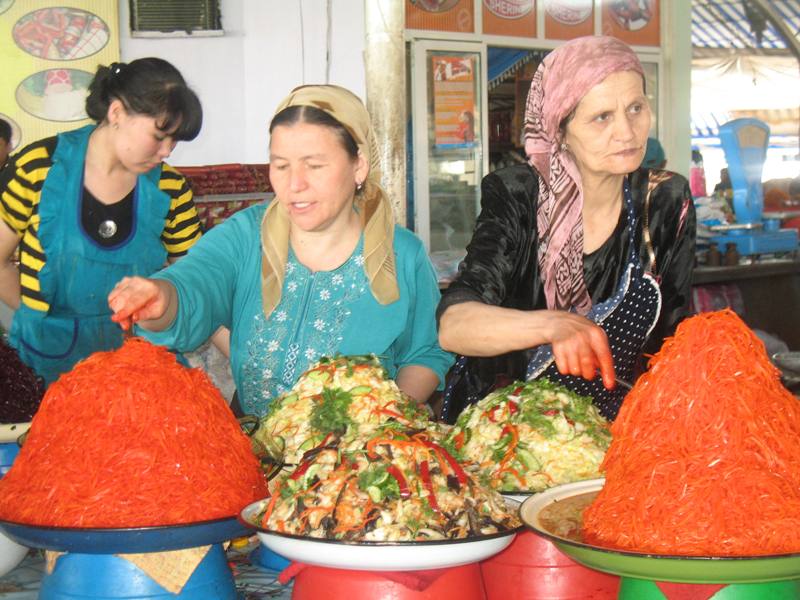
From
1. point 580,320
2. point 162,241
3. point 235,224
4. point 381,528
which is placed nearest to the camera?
point 381,528

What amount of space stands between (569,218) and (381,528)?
1055mm

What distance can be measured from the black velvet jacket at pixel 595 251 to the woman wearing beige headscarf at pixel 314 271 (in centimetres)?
27

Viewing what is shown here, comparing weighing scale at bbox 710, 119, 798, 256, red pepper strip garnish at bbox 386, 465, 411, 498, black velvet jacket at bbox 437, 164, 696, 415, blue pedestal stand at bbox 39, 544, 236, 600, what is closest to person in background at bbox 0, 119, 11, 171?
black velvet jacket at bbox 437, 164, 696, 415

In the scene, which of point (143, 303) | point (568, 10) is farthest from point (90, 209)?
point (568, 10)

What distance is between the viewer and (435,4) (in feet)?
23.0

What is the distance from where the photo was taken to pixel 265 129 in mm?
5621

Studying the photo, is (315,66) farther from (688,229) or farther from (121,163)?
(688,229)

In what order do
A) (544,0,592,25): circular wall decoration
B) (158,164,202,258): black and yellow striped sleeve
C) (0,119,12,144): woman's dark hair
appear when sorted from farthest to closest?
(544,0,592,25): circular wall decoration < (0,119,12,144): woman's dark hair < (158,164,202,258): black and yellow striped sleeve

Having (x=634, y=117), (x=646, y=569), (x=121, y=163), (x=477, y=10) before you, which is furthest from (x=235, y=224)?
(x=477, y=10)

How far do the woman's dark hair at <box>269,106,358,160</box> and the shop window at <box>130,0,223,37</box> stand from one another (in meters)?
3.71

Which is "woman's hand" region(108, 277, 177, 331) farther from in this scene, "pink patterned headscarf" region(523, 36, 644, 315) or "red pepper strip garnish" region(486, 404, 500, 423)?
"pink patterned headscarf" region(523, 36, 644, 315)

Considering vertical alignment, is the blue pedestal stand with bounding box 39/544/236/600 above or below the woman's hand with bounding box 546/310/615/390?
below

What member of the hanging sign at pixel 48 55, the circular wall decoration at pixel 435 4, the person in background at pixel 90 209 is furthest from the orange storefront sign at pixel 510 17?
the person in background at pixel 90 209

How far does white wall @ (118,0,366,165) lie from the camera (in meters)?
5.57
